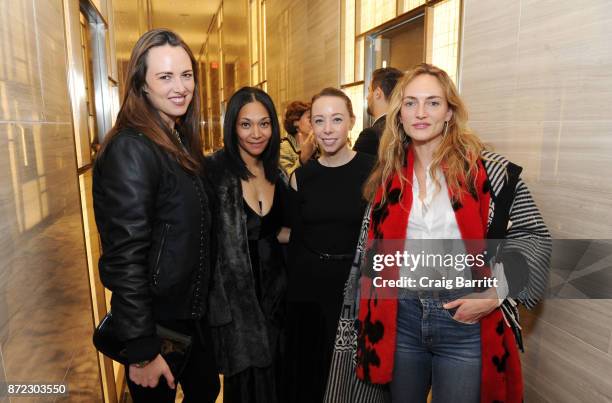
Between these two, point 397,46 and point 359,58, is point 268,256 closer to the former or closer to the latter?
point 397,46

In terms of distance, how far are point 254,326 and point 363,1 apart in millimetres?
3431

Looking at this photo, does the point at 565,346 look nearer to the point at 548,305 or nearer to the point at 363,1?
the point at 548,305

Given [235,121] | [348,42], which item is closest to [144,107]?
[235,121]

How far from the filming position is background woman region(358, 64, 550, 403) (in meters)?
1.38

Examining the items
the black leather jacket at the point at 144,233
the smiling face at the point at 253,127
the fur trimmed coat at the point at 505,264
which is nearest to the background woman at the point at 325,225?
the smiling face at the point at 253,127

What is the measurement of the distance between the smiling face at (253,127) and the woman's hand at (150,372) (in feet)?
3.31

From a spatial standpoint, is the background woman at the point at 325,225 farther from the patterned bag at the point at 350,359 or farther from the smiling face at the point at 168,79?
the smiling face at the point at 168,79

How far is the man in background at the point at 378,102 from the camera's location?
2.88m

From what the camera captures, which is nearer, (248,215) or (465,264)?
(465,264)

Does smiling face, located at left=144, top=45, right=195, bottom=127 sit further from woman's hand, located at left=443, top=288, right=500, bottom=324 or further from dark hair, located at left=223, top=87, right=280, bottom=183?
woman's hand, located at left=443, top=288, right=500, bottom=324

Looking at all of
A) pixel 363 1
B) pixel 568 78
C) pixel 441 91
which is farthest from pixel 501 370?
pixel 363 1

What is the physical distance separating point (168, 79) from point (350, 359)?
4.63 ft

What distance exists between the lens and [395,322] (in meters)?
1.51

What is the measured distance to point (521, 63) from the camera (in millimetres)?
1837
